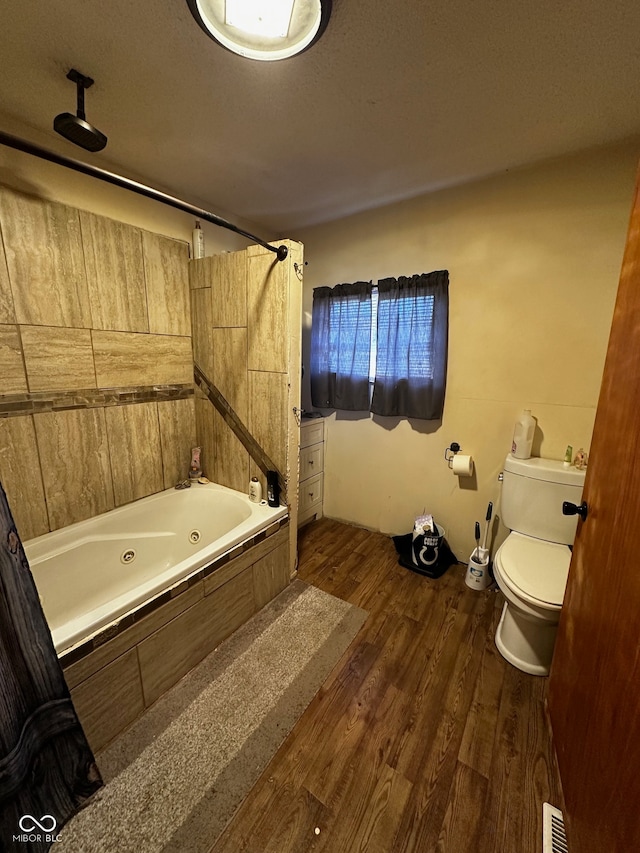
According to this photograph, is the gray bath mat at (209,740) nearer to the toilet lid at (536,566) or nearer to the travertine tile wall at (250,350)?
the travertine tile wall at (250,350)

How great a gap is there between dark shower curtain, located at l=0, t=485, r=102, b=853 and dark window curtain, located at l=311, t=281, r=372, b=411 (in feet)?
7.27

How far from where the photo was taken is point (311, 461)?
2.73 metres

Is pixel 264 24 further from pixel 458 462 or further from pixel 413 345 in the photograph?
pixel 458 462

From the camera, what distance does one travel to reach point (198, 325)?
7.57ft

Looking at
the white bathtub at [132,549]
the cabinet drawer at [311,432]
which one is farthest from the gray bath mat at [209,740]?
the cabinet drawer at [311,432]

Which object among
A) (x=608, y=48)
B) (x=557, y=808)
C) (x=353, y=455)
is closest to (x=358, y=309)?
(x=353, y=455)

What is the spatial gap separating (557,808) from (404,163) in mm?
2790

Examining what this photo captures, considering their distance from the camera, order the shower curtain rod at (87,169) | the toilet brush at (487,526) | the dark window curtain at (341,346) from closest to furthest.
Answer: the shower curtain rod at (87,169), the toilet brush at (487,526), the dark window curtain at (341,346)

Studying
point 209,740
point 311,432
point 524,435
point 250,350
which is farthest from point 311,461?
point 209,740

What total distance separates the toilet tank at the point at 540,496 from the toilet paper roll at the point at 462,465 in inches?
9.8

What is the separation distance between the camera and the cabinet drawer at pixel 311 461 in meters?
2.63

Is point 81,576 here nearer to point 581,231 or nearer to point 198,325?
point 198,325

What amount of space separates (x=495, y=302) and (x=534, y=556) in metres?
Answer: 1.46

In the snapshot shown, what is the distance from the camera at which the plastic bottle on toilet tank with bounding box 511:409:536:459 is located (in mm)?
1896
